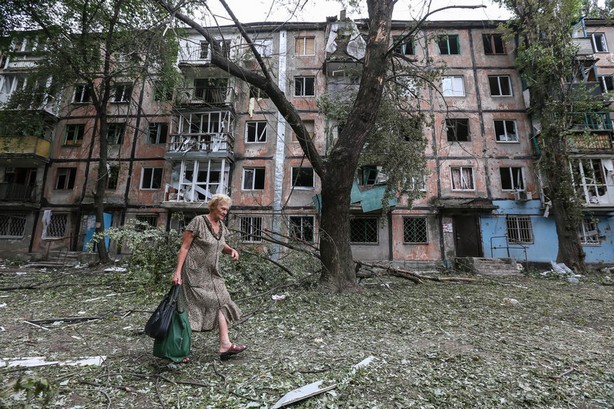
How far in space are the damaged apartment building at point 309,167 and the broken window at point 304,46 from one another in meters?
0.07

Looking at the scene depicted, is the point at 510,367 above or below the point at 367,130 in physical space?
below

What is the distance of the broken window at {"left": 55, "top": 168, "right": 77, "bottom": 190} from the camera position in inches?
802

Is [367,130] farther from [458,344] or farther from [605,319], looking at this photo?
[605,319]

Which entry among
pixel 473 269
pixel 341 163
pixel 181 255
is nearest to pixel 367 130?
pixel 341 163

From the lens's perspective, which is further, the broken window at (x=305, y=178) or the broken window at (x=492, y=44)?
the broken window at (x=492, y=44)

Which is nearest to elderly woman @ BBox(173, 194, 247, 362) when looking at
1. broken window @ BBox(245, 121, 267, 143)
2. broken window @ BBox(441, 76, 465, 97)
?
broken window @ BBox(245, 121, 267, 143)

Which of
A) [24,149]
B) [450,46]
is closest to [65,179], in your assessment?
[24,149]

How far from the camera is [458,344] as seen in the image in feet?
12.7

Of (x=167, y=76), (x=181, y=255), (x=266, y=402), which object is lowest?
(x=266, y=402)

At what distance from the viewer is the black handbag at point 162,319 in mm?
2867

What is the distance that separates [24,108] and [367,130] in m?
19.2

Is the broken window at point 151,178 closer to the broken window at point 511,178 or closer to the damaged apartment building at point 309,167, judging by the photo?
the damaged apartment building at point 309,167

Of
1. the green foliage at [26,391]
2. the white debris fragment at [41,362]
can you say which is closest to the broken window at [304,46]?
the white debris fragment at [41,362]

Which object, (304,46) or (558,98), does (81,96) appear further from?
(558,98)
